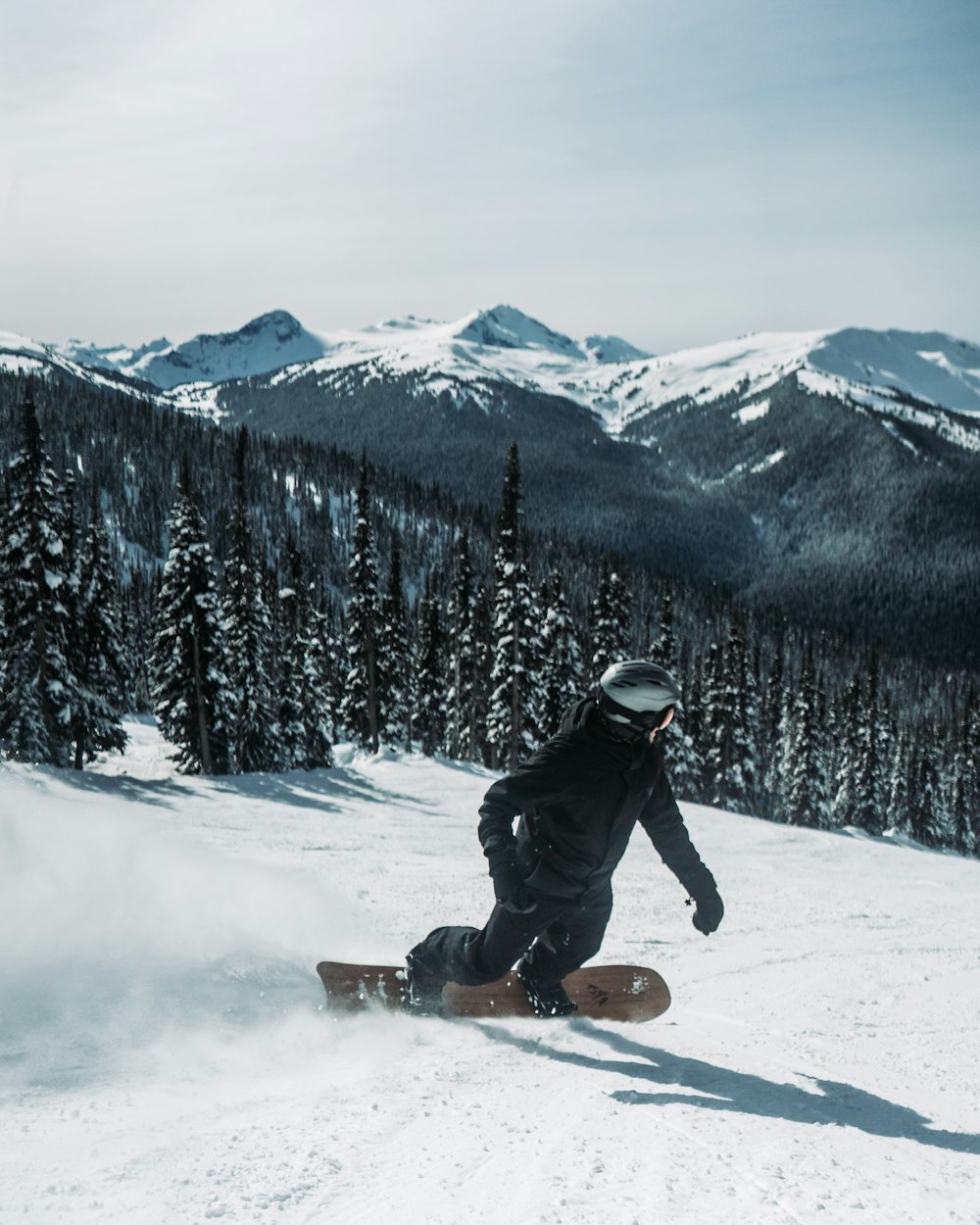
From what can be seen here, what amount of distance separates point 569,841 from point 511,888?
41 centimetres

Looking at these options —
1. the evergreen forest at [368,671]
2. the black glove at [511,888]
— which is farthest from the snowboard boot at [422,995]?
the evergreen forest at [368,671]

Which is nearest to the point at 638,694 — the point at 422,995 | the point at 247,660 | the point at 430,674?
the point at 422,995

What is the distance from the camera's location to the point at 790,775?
6294cm

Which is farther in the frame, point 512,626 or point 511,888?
point 512,626

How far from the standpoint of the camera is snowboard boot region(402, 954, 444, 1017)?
519 centimetres

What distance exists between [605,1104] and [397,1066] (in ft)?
3.45

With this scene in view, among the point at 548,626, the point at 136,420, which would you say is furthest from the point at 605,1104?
the point at 136,420

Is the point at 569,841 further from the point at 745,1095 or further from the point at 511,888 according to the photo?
the point at 745,1095

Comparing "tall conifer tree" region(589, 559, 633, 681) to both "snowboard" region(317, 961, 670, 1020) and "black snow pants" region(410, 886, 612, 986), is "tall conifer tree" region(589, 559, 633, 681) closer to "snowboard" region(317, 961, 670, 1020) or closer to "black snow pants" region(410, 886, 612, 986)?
"snowboard" region(317, 961, 670, 1020)

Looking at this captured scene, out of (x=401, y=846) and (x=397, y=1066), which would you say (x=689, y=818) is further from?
(x=397, y=1066)

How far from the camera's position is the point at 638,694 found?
453cm

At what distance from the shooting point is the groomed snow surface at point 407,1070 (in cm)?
305

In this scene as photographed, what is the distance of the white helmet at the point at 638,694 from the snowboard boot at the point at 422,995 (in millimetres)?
1983

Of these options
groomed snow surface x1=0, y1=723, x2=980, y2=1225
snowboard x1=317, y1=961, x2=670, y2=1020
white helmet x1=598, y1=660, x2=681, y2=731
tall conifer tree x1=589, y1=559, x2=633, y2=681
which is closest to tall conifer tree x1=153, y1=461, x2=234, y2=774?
tall conifer tree x1=589, y1=559, x2=633, y2=681
